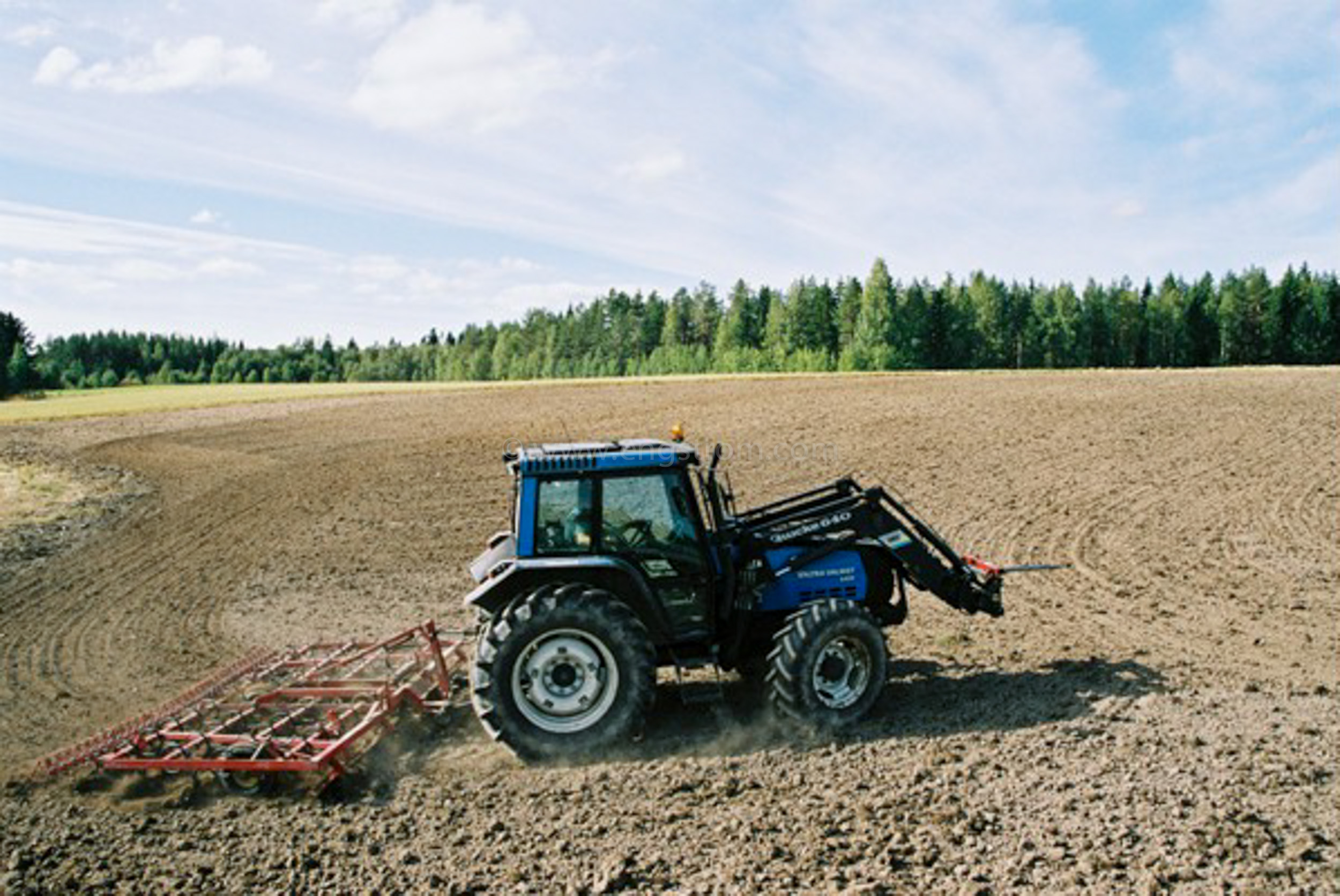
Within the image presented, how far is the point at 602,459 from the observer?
24.7 ft

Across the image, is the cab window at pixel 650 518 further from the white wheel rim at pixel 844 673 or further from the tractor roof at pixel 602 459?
the white wheel rim at pixel 844 673

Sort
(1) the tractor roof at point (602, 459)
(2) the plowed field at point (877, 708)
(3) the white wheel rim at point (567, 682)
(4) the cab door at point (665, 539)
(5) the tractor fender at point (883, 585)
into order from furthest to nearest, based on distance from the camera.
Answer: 1. (5) the tractor fender at point (883, 585)
2. (4) the cab door at point (665, 539)
3. (1) the tractor roof at point (602, 459)
4. (3) the white wheel rim at point (567, 682)
5. (2) the plowed field at point (877, 708)

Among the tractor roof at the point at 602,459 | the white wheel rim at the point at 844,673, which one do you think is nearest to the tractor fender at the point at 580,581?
the tractor roof at the point at 602,459

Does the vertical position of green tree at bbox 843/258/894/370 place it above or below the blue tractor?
above

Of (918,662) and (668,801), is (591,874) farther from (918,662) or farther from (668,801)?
(918,662)

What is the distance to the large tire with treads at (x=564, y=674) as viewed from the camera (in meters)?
7.12

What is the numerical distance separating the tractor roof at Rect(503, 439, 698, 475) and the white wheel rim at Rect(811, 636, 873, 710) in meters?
1.92

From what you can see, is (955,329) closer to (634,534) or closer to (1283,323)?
(1283,323)

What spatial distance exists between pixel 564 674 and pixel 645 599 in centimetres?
86

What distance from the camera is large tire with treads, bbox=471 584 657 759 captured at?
712 centimetres

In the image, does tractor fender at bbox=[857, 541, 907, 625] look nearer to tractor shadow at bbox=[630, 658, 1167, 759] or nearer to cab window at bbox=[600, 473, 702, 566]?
tractor shadow at bbox=[630, 658, 1167, 759]

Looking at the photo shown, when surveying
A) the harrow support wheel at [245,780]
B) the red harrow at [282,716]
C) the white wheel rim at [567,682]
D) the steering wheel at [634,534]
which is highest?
the steering wheel at [634,534]

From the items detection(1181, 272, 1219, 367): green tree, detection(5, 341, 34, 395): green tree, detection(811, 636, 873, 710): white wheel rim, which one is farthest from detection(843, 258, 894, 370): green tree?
detection(811, 636, 873, 710): white wheel rim

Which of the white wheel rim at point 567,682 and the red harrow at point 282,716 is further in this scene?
the white wheel rim at point 567,682
